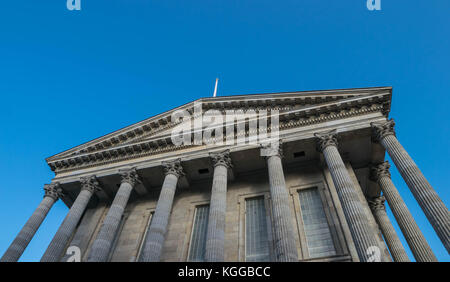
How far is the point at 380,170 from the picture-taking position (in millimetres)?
17750

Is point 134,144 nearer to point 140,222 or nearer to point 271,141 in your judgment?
point 140,222

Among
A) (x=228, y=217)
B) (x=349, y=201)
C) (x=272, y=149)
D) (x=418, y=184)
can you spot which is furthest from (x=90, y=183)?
(x=418, y=184)

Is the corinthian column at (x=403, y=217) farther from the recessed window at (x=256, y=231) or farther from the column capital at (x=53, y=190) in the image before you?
the column capital at (x=53, y=190)

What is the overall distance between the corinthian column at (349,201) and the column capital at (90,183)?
1521 cm

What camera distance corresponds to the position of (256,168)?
1925 cm

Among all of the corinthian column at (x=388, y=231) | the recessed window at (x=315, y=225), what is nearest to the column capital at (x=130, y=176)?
the recessed window at (x=315, y=225)

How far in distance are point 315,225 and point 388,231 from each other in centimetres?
533

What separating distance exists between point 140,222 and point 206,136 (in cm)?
755

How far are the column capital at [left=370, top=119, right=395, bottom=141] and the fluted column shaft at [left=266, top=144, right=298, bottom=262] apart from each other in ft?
17.7

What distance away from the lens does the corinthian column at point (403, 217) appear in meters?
13.7

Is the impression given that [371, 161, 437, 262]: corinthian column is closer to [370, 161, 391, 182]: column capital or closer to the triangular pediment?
[370, 161, 391, 182]: column capital

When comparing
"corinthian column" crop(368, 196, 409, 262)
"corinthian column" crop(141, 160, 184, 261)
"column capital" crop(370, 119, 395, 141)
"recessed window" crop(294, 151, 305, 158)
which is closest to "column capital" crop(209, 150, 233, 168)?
"corinthian column" crop(141, 160, 184, 261)
